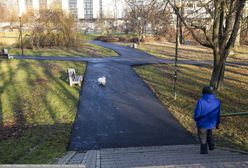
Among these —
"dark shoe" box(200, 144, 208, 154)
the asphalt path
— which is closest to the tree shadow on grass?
the asphalt path

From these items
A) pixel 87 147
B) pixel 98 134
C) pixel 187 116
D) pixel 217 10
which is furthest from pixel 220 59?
pixel 87 147

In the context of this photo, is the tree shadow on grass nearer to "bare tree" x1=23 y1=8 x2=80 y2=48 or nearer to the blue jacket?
the blue jacket

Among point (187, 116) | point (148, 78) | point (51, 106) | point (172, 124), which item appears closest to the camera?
point (172, 124)

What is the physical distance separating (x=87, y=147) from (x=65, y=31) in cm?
2824

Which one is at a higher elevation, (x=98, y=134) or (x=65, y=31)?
(x=65, y=31)

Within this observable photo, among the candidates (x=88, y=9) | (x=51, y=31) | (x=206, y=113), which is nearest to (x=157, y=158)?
(x=206, y=113)

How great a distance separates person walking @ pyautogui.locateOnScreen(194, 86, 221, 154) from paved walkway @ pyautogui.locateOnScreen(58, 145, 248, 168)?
40 cm

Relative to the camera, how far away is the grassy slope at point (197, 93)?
9156 millimetres

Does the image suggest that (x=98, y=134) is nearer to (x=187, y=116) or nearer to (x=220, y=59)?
(x=187, y=116)

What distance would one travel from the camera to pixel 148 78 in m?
18.0

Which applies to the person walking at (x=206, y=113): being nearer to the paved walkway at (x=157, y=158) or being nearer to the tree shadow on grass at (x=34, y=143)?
the paved walkway at (x=157, y=158)

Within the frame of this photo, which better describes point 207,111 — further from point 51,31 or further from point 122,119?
point 51,31

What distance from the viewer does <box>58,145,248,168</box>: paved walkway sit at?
568cm

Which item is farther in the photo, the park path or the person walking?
the park path
